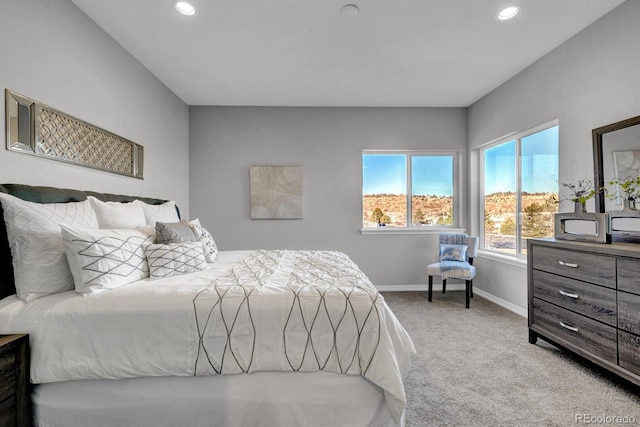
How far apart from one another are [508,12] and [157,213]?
3.26 m

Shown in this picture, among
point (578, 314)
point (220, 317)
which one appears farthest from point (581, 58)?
point (220, 317)

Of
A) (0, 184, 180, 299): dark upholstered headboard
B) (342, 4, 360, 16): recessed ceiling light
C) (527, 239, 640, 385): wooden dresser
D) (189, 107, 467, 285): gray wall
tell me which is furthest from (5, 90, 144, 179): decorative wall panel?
(527, 239, 640, 385): wooden dresser

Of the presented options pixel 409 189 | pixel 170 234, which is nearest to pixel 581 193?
pixel 409 189

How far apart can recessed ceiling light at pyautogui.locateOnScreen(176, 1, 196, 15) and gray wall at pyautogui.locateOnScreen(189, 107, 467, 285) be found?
1.98 m

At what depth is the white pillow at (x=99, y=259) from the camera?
1512 millimetres

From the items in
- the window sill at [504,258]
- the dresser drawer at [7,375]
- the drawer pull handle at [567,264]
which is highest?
the drawer pull handle at [567,264]

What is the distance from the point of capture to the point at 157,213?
265 cm

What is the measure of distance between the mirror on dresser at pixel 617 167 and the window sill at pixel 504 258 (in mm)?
1089

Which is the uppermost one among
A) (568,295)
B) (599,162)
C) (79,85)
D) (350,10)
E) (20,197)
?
(350,10)

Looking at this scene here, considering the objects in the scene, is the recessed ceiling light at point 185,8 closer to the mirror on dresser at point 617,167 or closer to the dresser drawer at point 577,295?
the mirror on dresser at point 617,167

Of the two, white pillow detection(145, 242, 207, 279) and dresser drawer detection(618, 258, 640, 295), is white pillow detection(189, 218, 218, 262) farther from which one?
dresser drawer detection(618, 258, 640, 295)

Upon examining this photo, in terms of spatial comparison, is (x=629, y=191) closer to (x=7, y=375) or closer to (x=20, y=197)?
(x=7, y=375)

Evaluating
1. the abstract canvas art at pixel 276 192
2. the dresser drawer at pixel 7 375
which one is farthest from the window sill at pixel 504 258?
the dresser drawer at pixel 7 375

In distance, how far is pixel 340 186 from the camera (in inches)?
170
